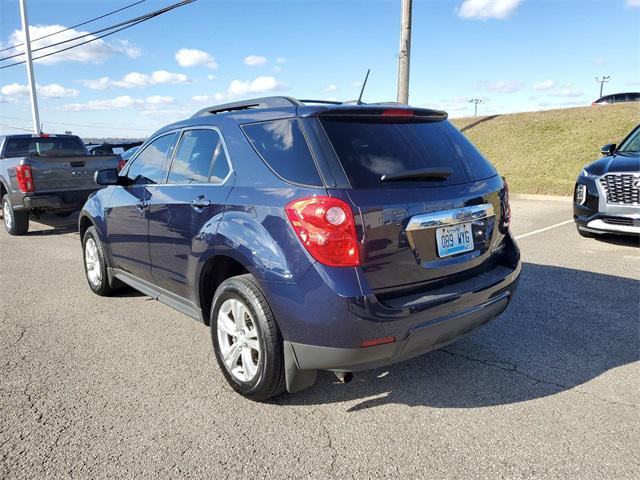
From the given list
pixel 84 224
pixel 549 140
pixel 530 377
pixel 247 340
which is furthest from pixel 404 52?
pixel 549 140

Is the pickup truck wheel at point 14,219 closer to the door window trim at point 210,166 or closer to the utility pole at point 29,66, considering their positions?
the door window trim at point 210,166

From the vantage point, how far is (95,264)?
5125 mm

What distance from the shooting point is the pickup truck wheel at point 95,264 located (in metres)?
4.89

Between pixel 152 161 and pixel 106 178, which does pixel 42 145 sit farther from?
pixel 152 161

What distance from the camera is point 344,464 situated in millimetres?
2338

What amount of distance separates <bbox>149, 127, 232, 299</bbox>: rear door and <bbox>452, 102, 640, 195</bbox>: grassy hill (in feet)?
40.7

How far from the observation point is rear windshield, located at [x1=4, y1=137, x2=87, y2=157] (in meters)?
9.72

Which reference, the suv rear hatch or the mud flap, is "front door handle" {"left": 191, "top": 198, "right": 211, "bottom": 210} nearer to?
the suv rear hatch

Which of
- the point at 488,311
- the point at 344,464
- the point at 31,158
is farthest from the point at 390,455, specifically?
the point at 31,158

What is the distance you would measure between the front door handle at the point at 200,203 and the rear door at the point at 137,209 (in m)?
0.76

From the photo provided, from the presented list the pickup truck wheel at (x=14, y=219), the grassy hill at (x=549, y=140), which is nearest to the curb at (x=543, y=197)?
the grassy hill at (x=549, y=140)

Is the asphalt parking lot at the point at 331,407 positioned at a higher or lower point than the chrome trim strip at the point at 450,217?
lower

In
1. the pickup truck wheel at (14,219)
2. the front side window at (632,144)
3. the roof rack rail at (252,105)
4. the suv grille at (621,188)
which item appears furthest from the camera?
the pickup truck wheel at (14,219)

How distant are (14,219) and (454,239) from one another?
8.80 meters
